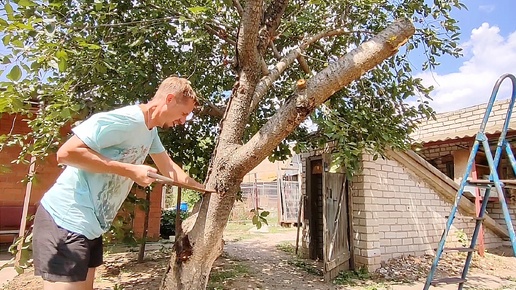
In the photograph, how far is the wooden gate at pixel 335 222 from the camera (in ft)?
18.1

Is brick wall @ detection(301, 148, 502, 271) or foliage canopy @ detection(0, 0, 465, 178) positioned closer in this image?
foliage canopy @ detection(0, 0, 465, 178)

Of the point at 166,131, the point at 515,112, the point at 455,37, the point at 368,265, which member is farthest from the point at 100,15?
the point at 515,112

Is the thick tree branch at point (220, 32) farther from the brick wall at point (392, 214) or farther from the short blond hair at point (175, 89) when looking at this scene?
the brick wall at point (392, 214)

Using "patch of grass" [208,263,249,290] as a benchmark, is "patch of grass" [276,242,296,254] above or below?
below

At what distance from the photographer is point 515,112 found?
8.78 meters

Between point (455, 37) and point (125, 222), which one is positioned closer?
point (125, 222)

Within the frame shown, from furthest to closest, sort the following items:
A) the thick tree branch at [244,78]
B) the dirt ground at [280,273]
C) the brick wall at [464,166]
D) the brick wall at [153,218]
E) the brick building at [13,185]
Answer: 1. the brick wall at [153,218]
2. the brick wall at [464,166]
3. the brick building at [13,185]
4. the dirt ground at [280,273]
5. the thick tree branch at [244,78]

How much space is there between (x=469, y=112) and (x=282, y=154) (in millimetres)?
7846

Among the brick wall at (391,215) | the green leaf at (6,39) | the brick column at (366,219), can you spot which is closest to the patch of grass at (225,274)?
the brick wall at (391,215)

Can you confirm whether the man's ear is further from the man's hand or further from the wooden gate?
the wooden gate

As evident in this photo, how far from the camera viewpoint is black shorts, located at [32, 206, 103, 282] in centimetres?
154

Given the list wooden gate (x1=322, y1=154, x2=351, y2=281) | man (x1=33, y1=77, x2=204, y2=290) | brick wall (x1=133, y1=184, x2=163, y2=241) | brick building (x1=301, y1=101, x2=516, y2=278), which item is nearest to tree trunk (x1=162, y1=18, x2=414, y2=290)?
man (x1=33, y1=77, x2=204, y2=290)

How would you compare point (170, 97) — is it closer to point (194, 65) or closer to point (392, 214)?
point (194, 65)

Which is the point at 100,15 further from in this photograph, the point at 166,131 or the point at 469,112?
the point at 469,112
